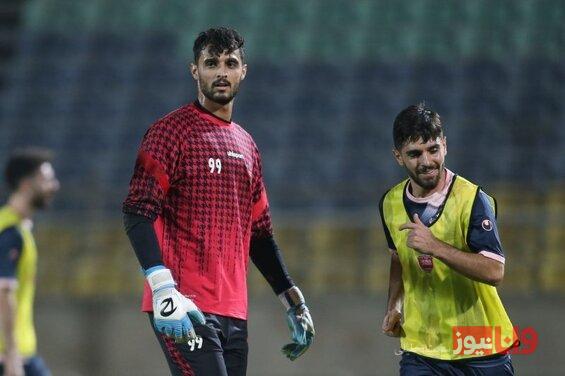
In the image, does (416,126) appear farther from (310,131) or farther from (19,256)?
(310,131)

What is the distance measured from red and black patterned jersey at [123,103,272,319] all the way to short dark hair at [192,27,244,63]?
0.86 ft

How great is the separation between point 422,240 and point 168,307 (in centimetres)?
105

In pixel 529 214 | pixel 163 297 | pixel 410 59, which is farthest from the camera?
pixel 410 59

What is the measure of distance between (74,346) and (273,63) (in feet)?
17.4

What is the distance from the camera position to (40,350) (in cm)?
1015

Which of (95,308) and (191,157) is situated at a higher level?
(191,157)

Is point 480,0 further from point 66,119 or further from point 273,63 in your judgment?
point 66,119

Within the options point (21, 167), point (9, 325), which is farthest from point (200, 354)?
point (21, 167)

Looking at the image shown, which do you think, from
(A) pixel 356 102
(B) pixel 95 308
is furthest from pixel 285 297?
(A) pixel 356 102

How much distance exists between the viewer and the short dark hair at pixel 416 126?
471 centimetres

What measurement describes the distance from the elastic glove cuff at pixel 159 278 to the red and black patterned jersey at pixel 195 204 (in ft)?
0.64

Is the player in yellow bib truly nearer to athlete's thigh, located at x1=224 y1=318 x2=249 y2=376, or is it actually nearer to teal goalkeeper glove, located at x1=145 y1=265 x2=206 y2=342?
athlete's thigh, located at x1=224 y1=318 x2=249 y2=376

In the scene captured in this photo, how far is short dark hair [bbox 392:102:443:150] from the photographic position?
15.5 ft

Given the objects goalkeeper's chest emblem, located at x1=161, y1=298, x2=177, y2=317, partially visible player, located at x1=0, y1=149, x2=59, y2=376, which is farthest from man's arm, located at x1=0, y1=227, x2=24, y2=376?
goalkeeper's chest emblem, located at x1=161, y1=298, x2=177, y2=317
